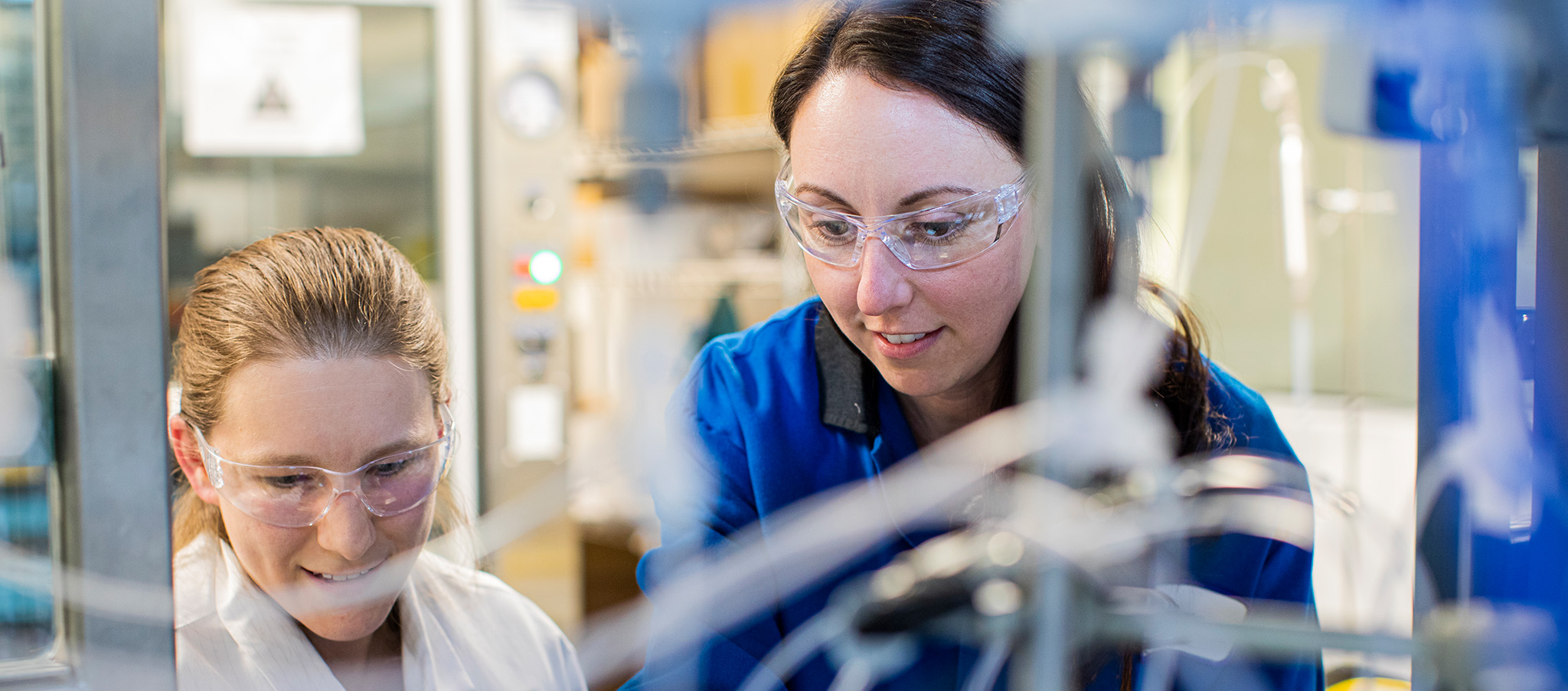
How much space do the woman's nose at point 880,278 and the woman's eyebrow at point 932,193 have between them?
0.11 ft

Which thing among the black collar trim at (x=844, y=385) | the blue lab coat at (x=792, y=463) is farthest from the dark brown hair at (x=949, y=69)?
the black collar trim at (x=844, y=385)

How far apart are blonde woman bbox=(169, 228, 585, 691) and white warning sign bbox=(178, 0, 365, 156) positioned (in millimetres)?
1244

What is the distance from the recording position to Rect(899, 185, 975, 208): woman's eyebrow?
0.78m

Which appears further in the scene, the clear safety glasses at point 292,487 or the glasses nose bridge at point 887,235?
the clear safety glasses at point 292,487

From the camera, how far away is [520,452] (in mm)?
2303

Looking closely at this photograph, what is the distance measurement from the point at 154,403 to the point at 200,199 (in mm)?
1727

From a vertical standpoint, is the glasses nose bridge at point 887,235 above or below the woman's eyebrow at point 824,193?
below

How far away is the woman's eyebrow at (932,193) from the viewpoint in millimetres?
783

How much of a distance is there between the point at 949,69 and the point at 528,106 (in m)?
1.62

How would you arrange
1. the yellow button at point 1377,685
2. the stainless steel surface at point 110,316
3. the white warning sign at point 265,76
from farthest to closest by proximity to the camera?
the white warning sign at point 265,76, the yellow button at point 1377,685, the stainless steel surface at point 110,316

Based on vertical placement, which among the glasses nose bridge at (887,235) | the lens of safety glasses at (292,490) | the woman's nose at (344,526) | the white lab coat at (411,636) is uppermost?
the glasses nose bridge at (887,235)

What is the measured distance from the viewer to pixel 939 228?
79 centimetres

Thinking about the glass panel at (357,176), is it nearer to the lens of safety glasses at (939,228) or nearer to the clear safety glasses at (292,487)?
the clear safety glasses at (292,487)

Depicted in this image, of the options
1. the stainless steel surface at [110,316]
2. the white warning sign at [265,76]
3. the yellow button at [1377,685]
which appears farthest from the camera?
the white warning sign at [265,76]
